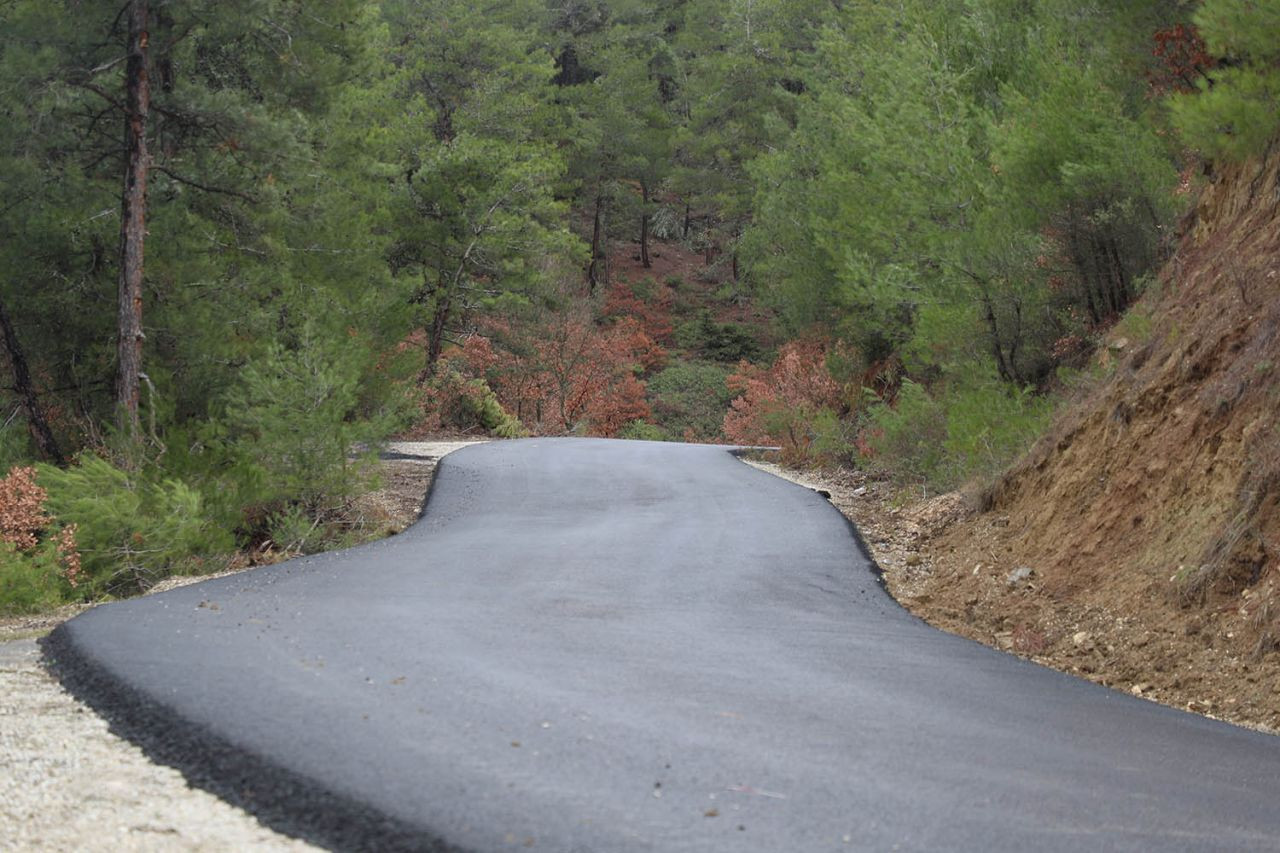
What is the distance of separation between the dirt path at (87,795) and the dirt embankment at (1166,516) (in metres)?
5.54

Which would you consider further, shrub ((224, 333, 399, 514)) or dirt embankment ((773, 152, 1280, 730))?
shrub ((224, 333, 399, 514))

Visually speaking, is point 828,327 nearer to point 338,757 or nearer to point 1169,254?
point 1169,254

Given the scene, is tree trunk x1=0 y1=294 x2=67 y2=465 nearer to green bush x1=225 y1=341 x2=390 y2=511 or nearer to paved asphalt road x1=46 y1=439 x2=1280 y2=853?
green bush x1=225 y1=341 x2=390 y2=511

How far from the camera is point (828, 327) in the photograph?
95.6 feet

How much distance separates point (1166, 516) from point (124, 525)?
31.9ft

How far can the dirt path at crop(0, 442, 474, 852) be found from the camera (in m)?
4.10

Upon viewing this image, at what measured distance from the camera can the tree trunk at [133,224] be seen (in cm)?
1389

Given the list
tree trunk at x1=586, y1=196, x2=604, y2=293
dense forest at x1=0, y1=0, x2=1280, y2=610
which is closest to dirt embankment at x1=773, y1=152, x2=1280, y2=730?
dense forest at x1=0, y1=0, x2=1280, y2=610

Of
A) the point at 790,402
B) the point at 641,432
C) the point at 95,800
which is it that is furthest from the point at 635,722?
the point at 641,432

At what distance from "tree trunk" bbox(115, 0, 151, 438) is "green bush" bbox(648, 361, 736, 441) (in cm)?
2740

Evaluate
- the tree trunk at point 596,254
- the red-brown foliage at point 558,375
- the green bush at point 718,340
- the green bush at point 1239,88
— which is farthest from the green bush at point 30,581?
the tree trunk at point 596,254

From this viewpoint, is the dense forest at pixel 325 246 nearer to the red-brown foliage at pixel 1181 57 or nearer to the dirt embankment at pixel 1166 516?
the red-brown foliage at pixel 1181 57

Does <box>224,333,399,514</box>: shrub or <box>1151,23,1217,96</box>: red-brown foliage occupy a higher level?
<box>1151,23,1217,96</box>: red-brown foliage

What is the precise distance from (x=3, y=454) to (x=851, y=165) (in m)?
18.8
